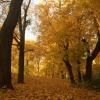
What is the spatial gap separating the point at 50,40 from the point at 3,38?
1145 centimetres

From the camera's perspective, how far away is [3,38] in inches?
577

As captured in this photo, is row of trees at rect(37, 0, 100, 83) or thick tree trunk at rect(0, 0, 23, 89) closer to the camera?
thick tree trunk at rect(0, 0, 23, 89)

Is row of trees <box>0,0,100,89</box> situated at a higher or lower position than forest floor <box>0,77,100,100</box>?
higher

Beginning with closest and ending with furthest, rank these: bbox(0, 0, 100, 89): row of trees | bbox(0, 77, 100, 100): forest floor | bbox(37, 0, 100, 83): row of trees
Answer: bbox(0, 77, 100, 100): forest floor
bbox(0, 0, 100, 89): row of trees
bbox(37, 0, 100, 83): row of trees

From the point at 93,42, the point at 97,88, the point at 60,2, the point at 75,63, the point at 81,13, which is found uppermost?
the point at 60,2

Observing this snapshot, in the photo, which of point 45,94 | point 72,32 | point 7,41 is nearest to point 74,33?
point 72,32

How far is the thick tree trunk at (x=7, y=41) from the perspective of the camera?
14570 millimetres

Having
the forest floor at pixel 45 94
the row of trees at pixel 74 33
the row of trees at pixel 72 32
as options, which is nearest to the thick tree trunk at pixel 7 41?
the forest floor at pixel 45 94

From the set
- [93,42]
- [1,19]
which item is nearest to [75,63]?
[93,42]

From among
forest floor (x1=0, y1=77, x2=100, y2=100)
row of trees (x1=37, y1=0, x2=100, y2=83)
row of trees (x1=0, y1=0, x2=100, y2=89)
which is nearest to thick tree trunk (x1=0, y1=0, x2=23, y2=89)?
forest floor (x1=0, y1=77, x2=100, y2=100)

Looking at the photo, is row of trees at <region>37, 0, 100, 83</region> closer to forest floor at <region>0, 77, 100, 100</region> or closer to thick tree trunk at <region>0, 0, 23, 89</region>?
forest floor at <region>0, 77, 100, 100</region>

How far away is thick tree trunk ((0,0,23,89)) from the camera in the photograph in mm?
14570

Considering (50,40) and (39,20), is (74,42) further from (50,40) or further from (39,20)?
(39,20)

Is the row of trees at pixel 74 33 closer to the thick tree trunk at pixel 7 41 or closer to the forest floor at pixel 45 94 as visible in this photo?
the forest floor at pixel 45 94
